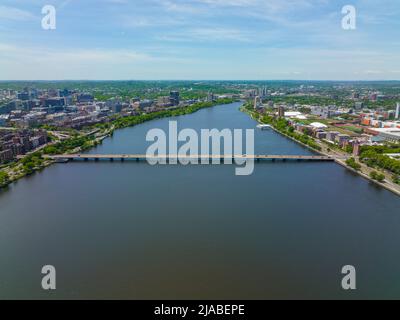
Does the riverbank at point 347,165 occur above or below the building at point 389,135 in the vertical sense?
below

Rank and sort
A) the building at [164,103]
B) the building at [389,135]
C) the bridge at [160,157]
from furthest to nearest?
the building at [164,103] < the building at [389,135] < the bridge at [160,157]

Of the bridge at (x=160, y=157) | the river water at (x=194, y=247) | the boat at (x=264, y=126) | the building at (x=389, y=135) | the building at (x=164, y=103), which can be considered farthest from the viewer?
the building at (x=164, y=103)

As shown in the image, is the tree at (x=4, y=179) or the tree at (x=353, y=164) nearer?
the tree at (x=4, y=179)

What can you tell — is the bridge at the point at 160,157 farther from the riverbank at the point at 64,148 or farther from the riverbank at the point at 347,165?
the riverbank at the point at 64,148

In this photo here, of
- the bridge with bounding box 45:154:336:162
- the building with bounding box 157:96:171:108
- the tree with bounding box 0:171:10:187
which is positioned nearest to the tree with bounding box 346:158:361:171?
the bridge with bounding box 45:154:336:162

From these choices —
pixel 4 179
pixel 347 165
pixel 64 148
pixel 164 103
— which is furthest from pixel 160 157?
pixel 164 103

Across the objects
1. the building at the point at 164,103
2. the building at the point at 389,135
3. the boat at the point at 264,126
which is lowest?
the building at the point at 389,135

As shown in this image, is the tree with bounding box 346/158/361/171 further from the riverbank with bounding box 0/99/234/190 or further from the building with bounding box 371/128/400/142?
the riverbank with bounding box 0/99/234/190

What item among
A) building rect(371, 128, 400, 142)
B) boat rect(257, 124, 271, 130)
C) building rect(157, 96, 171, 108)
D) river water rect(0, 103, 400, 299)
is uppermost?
building rect(157, 96, 171, 108)

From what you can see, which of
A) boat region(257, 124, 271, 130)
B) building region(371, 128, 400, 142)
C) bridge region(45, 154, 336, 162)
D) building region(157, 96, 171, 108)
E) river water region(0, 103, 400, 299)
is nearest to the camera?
river water region(0, 103, 400, 299)

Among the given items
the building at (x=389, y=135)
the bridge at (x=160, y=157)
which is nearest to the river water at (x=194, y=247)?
the bridge at (x=160, y=157)

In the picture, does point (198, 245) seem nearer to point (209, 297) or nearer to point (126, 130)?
point (209, 297)
